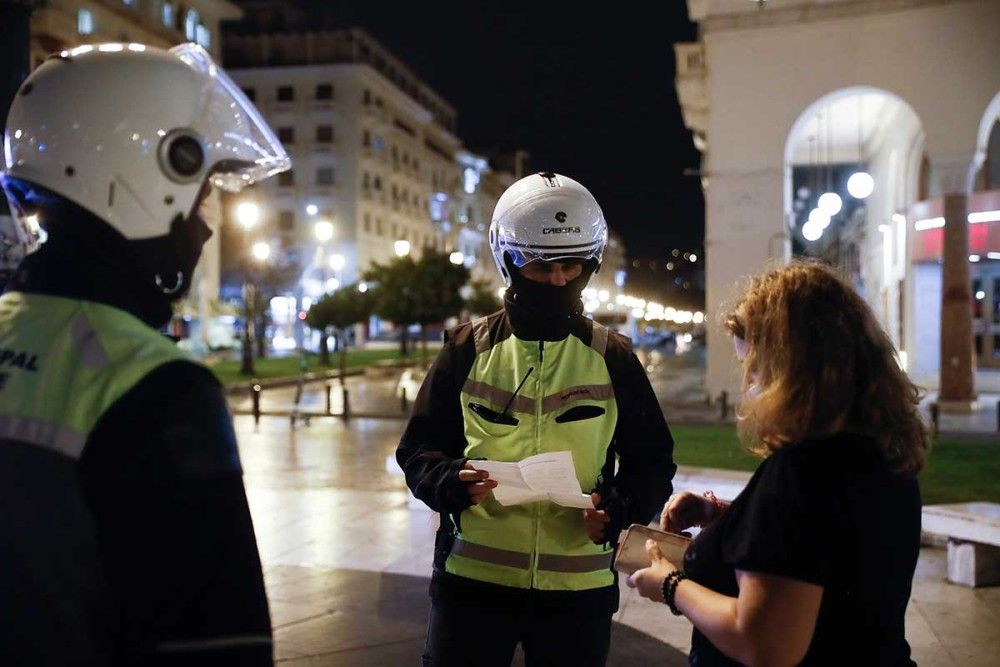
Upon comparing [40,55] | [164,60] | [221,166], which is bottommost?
[221,166]

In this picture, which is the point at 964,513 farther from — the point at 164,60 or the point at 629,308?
the point at 629,308

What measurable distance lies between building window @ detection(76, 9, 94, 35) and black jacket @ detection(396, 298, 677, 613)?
46.0m

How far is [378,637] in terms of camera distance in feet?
17.9

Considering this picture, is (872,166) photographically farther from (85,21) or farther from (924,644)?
(85,21)

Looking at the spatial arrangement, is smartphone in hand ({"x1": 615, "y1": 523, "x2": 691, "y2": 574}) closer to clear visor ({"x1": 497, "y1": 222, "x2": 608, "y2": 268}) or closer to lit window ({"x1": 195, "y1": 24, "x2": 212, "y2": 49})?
clear visor ({"x1": 497, "y1": 222, "x2": 608, "y2": 268})

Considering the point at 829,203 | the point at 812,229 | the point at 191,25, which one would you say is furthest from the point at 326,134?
the point at 829,203

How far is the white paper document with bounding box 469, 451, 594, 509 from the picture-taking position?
106 inches

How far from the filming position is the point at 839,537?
1907 mm

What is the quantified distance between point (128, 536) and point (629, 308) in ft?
272

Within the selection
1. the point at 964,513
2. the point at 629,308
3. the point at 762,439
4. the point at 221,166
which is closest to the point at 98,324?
the point at 221,166

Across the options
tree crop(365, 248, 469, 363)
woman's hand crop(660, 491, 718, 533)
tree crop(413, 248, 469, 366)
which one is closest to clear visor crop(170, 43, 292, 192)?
woman's hand crop(660, 491, 718, 533)

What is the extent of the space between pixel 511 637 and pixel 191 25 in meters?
54.9

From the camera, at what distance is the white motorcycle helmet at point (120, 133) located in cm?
173

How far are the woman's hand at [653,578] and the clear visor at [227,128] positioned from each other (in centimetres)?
132
